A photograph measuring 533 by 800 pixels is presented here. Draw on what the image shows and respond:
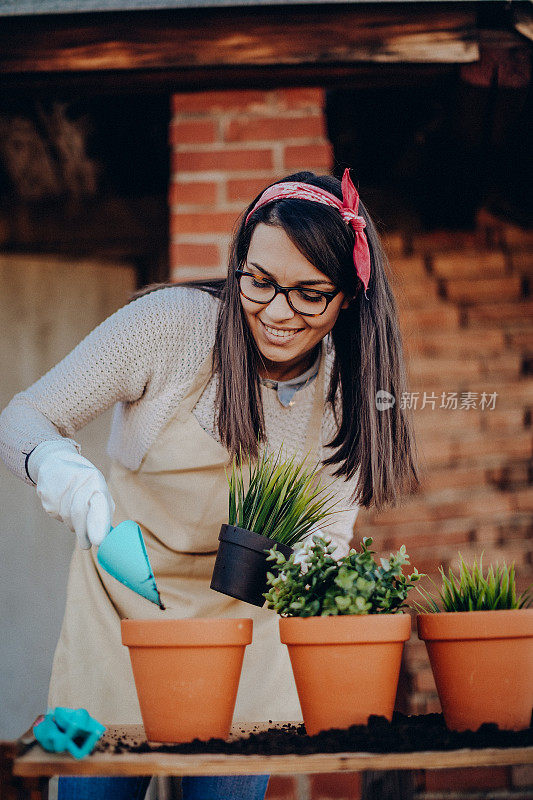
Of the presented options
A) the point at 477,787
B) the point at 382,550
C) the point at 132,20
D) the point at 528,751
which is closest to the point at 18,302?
the point at 132,20

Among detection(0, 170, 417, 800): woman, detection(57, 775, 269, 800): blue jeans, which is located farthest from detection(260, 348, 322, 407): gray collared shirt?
detection(57, 775, 269, 800): blue jeans

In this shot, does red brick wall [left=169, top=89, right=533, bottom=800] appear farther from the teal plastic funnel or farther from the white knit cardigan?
the teal plastic funnel

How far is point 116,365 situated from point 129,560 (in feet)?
1.62

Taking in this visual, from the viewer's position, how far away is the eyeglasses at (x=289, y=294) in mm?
1371

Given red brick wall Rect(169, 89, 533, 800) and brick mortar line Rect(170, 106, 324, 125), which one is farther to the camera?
red brick wall Rect(169, 89, 533, 800)

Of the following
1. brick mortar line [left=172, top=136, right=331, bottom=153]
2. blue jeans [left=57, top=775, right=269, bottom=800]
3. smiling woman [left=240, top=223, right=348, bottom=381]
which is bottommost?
blue jeans [left=57, top=775, right=269, bottom=800]

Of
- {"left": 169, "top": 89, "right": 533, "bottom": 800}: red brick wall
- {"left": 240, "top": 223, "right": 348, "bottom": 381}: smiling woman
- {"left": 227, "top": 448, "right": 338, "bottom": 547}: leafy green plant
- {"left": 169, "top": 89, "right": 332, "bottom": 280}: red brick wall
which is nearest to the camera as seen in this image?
{"left": 227, "top": 448, "right": 338, "bottom": 547}: leafy green plant

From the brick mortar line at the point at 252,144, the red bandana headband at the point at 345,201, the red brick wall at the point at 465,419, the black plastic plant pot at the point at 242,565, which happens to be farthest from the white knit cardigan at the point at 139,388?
the red brick wall at the point at 465,419

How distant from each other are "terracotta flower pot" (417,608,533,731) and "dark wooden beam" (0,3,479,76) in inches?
54.4

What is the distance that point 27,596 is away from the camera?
111 inches

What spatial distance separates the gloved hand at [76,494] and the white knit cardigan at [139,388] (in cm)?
11

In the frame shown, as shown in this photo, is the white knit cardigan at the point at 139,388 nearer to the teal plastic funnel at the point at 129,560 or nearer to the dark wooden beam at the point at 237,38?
the teal plastic funnel at the point at 129,560

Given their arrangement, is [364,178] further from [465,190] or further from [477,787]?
[477,787]

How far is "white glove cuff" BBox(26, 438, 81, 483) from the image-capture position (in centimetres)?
125
